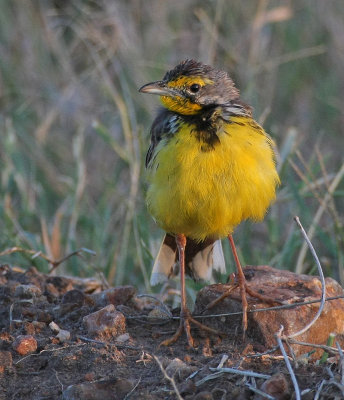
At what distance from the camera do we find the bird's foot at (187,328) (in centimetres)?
453

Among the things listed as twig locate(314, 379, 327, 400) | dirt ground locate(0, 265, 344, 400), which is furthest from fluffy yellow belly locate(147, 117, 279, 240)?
twig locate(314, 379, 327, 400)

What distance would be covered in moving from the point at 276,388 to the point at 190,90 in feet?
6.91

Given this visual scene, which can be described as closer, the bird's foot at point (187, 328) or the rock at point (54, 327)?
the bird's foot at point (187, 328)

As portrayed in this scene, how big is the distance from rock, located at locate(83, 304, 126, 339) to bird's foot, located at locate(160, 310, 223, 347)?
0.89 feet

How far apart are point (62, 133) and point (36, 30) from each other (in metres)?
1.36

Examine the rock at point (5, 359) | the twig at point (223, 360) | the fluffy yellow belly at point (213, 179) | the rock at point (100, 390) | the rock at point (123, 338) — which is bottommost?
the rock at point (123, 338)

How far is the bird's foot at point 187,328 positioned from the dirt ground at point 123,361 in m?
0.04

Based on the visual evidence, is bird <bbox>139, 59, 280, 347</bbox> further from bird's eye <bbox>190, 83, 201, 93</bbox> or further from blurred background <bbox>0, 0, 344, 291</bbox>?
blurred background <bbox>0, 0, 344, 291</bbox>

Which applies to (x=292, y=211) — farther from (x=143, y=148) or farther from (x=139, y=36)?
(x=139, y=36)

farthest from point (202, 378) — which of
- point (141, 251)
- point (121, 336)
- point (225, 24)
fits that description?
point (225, 24)

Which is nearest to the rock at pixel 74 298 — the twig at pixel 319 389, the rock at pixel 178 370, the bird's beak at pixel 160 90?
the rock at pixel 178 370

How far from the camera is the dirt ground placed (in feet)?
12.4

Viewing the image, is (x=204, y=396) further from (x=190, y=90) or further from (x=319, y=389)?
(x=190, y=90)

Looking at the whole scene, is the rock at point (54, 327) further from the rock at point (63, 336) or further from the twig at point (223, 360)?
the twig at point (223, 360)
